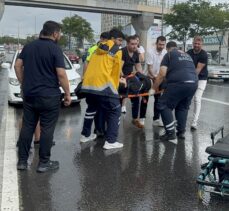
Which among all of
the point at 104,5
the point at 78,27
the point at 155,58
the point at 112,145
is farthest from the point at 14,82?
the point at 78,27

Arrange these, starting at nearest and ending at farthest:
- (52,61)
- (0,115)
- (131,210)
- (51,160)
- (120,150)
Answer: (131,210) → (52,61) → (51,160) → (120,150) → (0,115)

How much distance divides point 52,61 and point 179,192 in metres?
2.21

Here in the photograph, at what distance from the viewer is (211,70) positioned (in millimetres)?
22188

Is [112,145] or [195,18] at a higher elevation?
[195,18]

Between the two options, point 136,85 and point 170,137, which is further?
point 136,85

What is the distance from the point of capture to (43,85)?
201 inches

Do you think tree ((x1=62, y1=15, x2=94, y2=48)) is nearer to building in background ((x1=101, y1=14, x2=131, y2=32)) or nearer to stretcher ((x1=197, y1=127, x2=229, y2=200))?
building in background ((x1=101, y1=14, x2=131, y2=32))

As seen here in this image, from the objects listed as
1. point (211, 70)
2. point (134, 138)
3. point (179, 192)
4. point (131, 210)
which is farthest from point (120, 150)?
point (211, 70)

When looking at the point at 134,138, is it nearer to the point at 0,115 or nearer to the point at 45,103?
the point at 45,103

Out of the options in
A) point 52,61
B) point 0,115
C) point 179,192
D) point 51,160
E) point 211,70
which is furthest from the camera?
point 211,70

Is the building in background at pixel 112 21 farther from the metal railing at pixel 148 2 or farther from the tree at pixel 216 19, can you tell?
the tree at pixel 216 19

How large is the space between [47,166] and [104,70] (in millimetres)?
1725

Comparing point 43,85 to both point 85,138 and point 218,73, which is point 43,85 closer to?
point 85,138

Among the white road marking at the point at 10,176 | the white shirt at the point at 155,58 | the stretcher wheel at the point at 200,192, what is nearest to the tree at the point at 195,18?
the white shirt at the point at 155,58
